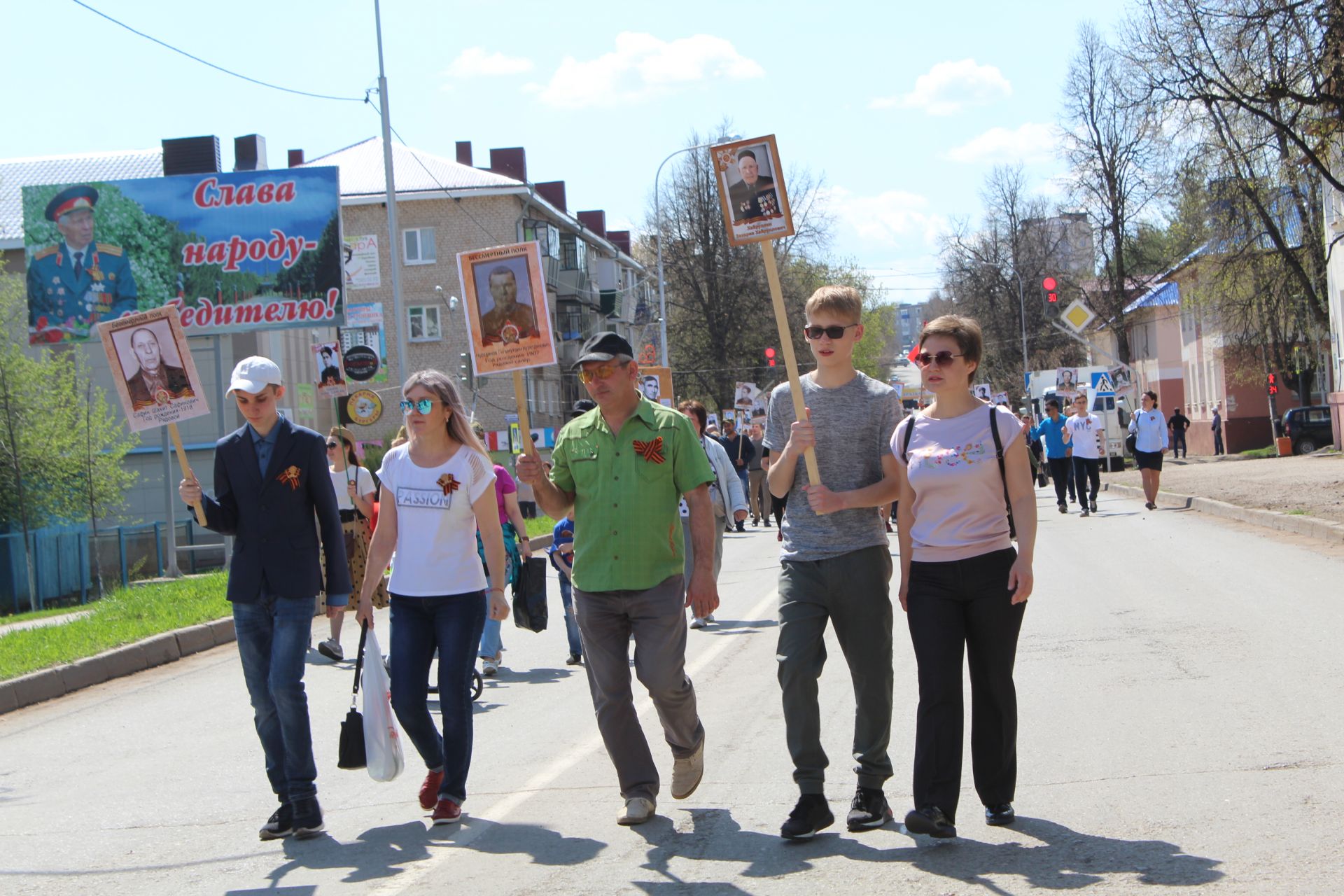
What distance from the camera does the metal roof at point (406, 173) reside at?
5578 centimetres

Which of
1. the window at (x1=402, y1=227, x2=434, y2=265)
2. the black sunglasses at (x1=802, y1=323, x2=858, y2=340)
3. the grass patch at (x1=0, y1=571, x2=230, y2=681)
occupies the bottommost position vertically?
the grass patch at (x1=0, y1=571, x2=230, y2=681)

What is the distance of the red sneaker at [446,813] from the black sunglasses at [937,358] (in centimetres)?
269

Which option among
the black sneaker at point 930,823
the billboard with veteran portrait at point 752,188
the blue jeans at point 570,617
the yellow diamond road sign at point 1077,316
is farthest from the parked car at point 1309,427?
the black sneaker at point 930,823

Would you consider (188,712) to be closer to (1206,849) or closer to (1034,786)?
(1034,786)

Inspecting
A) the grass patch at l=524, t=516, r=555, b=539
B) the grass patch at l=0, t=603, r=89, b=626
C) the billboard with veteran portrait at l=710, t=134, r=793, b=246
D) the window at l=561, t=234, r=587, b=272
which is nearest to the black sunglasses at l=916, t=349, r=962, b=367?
the billboard with veteran portrait at l=710, t=134, r=793, b=246

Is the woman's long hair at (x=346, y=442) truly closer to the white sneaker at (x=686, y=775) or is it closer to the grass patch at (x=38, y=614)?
the white sneaker at (x=686, y=775)

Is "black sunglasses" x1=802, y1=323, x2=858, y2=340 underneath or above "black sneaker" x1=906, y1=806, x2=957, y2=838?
above

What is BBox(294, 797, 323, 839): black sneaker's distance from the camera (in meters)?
5.92

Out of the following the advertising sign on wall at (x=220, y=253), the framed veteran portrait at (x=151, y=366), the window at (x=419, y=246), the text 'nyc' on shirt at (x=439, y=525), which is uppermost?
the window at (x=419, y=246)

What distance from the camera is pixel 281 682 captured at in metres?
5.96

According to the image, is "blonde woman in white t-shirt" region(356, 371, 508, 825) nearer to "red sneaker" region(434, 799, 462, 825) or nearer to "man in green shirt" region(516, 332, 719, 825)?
"red sneaker" region(434, 799, 462, 825)

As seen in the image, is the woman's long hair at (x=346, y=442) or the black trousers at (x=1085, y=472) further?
the black trousers at (x=1085, y=472)

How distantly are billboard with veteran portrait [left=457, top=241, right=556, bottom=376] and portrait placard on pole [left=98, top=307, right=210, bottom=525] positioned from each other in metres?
1.50

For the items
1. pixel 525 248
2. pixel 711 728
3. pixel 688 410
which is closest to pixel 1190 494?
pixel 688 410
